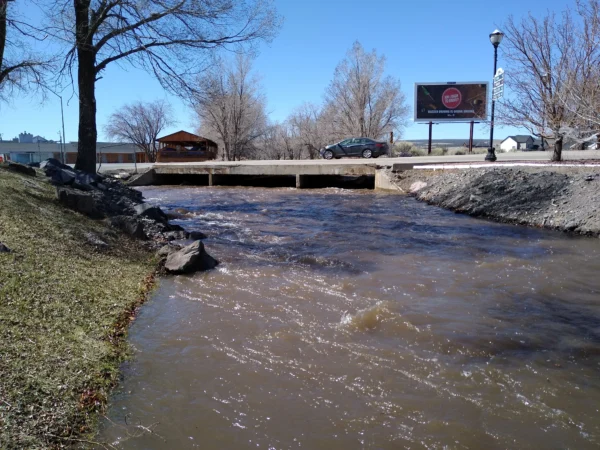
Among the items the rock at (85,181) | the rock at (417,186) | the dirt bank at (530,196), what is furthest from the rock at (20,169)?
the rock at (417,186)

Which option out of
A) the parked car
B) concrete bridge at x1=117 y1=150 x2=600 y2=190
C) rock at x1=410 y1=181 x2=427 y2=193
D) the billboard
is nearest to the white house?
the billboard

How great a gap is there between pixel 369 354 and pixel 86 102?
13226mm

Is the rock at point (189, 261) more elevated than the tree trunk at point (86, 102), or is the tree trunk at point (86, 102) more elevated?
the tree trunk at point (86, 102)

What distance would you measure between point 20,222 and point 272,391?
470 centimetres

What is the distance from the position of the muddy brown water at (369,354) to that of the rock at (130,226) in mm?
1477

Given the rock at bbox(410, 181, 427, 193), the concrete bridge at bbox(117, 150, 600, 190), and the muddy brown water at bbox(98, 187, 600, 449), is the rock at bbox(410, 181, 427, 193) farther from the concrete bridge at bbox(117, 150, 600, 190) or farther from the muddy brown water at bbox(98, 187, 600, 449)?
the muddy brown water at bbox(98, 187, 600, 449)

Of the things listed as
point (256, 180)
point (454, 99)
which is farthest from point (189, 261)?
point (454, 99)

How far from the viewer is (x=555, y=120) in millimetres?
16719

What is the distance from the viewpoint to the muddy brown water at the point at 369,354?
325 cm

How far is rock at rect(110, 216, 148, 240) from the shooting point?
877 cm

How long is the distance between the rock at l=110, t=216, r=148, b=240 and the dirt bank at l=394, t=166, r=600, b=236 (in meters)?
8.93

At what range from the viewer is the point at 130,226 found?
348 inches

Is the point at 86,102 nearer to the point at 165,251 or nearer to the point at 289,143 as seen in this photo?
the point at 165,251

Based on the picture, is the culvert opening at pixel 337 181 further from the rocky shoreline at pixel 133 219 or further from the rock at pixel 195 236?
the rock at pixel 195 236
